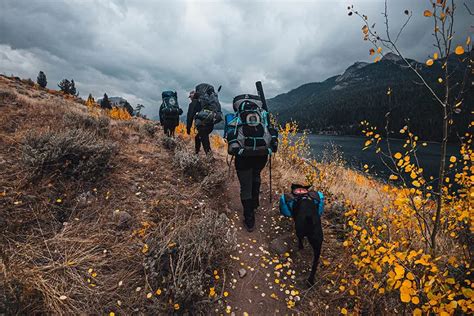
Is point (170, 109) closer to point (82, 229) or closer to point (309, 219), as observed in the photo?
point (82, 229)

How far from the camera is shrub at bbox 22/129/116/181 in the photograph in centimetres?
411

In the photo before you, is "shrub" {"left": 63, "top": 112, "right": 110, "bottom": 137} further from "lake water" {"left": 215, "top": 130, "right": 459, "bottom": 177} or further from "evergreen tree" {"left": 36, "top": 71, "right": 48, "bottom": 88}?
"evergreen tree" {"left": 36, "top": 71, "right": 48, "bottom": 88}

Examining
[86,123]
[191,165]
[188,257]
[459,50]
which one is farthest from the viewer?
[86,123]

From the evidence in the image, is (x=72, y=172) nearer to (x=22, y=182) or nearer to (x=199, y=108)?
(x=22, y=182)

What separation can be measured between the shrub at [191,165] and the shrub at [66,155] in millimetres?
1639

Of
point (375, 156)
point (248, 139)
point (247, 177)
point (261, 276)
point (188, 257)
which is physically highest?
point (248, 139)

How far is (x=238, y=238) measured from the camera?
14.1 feet

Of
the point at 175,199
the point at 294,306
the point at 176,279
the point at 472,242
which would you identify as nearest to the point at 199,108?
the point at 175,199

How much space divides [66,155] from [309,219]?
4.82 m

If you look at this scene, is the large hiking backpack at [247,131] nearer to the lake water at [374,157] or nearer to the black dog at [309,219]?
the black dog at [309,219]

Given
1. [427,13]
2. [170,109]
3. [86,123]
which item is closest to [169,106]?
[170,109]

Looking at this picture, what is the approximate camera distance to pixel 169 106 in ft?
28.7

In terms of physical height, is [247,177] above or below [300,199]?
above

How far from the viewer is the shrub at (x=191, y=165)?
18.6ft
